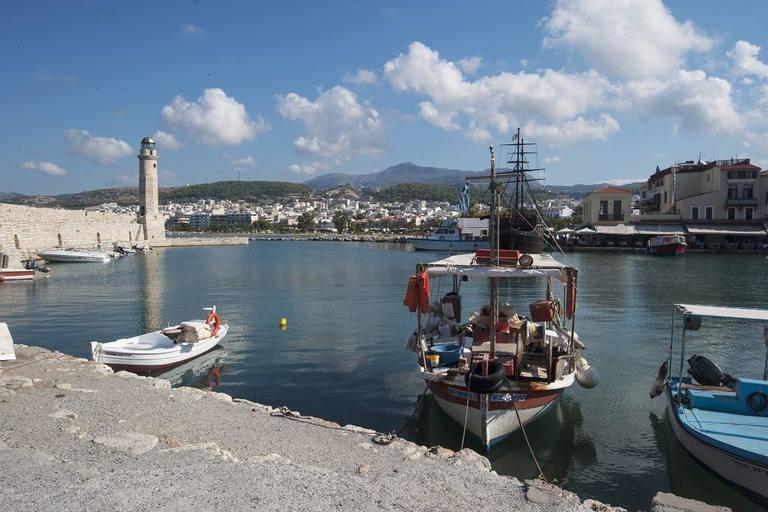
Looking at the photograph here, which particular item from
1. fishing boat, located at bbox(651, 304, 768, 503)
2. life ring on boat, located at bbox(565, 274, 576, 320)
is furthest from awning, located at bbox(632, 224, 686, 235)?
life ring on boat, located at bbox(565, 274, 576, 320)

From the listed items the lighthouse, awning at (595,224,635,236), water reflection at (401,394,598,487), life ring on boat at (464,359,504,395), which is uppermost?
the lighthouse

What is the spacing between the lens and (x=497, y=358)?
10.6 m

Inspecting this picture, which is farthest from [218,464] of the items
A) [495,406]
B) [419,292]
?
[419,292]

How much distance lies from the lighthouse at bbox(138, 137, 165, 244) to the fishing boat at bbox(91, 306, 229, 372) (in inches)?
2929

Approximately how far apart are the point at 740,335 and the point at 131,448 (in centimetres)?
2083

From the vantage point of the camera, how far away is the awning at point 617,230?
7044 cm

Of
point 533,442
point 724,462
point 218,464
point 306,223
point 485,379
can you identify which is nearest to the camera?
point 218,464

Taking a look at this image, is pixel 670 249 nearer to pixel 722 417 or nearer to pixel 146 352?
pixel 722 417

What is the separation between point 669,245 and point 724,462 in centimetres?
5966

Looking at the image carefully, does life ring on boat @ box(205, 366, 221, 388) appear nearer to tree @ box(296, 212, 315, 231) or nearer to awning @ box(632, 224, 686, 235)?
awning @ box(632, 224, 686, 235)

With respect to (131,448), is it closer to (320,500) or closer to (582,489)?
(320,500)

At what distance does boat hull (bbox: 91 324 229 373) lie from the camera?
14.7m

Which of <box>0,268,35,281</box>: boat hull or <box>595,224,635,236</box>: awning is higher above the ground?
<box>595,224,635,236</box>: awning

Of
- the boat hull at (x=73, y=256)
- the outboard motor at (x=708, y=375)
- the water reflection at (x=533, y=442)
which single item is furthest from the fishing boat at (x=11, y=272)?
the outboard motor at (x=708, y=375)
